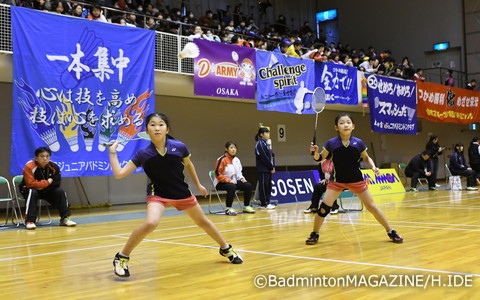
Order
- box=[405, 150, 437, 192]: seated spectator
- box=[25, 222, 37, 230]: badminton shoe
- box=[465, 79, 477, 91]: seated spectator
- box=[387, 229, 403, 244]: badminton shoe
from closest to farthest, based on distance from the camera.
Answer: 1. box=[387, 229, 403, 244]: badminton shoe
2. box=[25, 222, 37, 230]: badminton shoe
3. box=[405, 150, 437, 192]: seated spectator
4. box=[465, 79, 477, 91]: seated spectator

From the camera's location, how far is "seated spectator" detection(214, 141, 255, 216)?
10.2 meters

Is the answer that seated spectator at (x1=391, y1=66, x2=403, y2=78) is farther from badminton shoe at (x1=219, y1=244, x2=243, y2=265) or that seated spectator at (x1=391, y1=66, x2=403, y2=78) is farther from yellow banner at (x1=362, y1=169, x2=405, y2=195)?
badminton shoe at (x1=219, y1=244, x2=243, y2=265)

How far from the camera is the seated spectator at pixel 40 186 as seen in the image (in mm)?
8406

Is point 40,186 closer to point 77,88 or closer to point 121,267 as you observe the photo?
point 77,88

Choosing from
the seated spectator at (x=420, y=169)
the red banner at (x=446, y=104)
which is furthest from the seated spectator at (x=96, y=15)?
the red banner at (x=446, y=104)

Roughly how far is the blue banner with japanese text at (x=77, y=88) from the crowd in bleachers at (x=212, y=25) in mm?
879

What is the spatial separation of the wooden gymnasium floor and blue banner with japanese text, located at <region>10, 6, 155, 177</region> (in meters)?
1.92

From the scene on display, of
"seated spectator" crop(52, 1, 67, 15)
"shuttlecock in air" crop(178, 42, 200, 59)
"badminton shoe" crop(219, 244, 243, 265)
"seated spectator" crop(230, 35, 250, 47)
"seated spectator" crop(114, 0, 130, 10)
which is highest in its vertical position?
"seated spectator" crop(114, 0, 130, 10)

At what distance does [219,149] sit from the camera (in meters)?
16.8

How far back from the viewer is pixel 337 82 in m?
15.5

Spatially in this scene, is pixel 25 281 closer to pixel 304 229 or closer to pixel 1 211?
pixel 304 229

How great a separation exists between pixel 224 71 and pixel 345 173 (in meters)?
7.15

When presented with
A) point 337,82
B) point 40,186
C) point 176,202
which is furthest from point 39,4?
point 337,82

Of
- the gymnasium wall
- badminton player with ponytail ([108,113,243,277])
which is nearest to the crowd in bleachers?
the gymnasium wall
